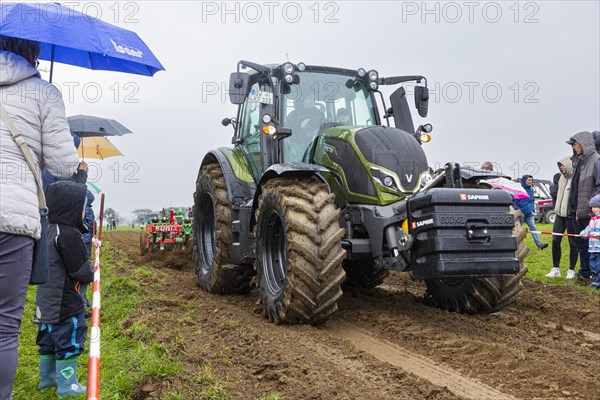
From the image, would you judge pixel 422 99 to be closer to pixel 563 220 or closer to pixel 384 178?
pixel 384 178

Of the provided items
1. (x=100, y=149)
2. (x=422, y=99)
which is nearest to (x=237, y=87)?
(x=422, y=99)

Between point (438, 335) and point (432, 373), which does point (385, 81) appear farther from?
point (432, 373)

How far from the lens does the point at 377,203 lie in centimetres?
575

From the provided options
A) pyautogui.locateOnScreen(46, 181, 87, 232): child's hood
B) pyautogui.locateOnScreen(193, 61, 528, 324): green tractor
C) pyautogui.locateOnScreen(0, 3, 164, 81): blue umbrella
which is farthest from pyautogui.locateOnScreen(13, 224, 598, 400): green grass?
pyautogui.locateOnScreen(0, 3, 164, 81): blue umbrella

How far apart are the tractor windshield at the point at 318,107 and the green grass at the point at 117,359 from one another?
2.48m

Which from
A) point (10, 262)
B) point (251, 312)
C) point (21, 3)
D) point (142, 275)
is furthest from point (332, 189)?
point (142, 275)

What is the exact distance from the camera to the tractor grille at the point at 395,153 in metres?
5.84

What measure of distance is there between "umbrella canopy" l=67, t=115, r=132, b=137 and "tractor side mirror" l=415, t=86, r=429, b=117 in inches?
200

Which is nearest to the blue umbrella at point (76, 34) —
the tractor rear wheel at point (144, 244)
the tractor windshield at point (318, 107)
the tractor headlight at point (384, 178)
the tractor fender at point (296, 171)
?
the tractor fender at point (296, 171)

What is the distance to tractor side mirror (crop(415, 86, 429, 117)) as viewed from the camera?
672 centimetres

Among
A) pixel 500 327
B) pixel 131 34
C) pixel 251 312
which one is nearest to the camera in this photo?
pixel 131 34

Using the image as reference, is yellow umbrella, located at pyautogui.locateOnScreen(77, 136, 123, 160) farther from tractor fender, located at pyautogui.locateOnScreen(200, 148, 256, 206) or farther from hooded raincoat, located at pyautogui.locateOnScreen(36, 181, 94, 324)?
hooded raincoat, located at pyautogui.locateOnScreen(36, 181, 94, 324)

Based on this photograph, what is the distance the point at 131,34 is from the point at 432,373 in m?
3.38

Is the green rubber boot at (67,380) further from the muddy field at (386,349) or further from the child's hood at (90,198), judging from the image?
the child's hood at (90,198)
